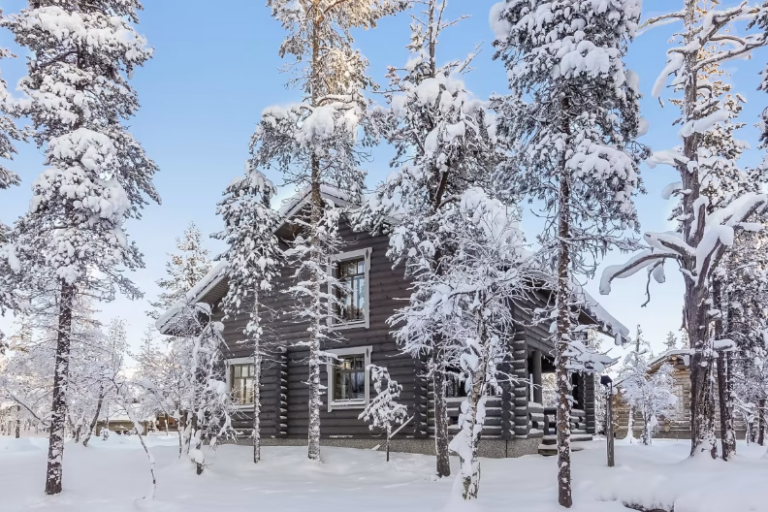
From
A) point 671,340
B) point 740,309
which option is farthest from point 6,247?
point 671,340

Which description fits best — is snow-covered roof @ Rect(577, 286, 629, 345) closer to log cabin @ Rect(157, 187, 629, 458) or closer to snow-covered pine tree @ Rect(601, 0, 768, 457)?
log cabin @ Rect(157, 187, 629, 458)

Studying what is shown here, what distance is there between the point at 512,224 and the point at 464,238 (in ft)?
3.40

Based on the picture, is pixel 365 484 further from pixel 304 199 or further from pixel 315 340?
pixel 304 199

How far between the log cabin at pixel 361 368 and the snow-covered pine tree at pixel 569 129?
5.25 meters

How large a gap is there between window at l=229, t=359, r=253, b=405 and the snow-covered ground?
331 cm

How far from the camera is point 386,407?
16781mm

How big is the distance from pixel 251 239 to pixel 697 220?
1225 cm

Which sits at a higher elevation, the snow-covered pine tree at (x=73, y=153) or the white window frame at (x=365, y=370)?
the snow-covered pine tree at (x=73, y=153)

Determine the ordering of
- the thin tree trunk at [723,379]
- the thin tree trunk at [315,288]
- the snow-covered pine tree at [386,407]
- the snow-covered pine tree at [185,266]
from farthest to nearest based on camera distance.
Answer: the snow-covered pine tree at [185,266], the thin tree trunk at [723,379], the thin tree trunk at [315,288], the snow-covered pine tree at [386,407]

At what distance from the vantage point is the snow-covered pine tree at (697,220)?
15094 mm

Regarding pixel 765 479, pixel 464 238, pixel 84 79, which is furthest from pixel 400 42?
pixel 765 479

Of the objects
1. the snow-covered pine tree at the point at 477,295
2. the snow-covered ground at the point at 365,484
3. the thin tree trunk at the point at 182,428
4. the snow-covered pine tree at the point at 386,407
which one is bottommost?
the snow-covered ground at the point at 365,484

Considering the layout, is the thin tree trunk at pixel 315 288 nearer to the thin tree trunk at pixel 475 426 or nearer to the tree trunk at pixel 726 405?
the thin tree trunk at pixel 475 426

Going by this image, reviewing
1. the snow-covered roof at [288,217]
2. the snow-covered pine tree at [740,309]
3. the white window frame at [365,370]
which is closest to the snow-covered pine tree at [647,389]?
the snow-covered pine tree at [740,309]
